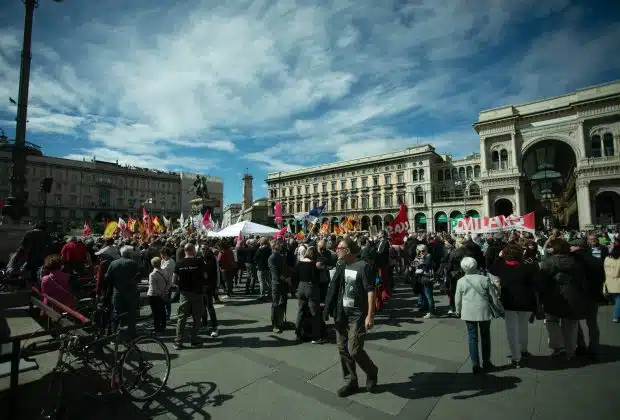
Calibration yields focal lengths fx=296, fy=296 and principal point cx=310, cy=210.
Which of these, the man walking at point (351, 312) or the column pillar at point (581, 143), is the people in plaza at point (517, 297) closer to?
the man walking at point (351, 312)

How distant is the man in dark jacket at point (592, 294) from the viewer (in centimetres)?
492

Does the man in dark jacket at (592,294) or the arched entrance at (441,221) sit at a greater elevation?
the arched entrance at (441,221)

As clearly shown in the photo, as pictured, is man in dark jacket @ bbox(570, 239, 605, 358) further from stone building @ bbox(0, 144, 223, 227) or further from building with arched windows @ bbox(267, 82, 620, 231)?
stone building @ bbox(0, 144, 223, 227)

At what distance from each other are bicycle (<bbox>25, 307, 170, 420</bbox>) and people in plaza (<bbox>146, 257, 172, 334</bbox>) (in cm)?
257

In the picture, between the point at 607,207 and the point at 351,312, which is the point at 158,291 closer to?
the point at 351,312

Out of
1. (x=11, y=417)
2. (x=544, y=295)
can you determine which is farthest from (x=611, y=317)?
(x=11, y=417)

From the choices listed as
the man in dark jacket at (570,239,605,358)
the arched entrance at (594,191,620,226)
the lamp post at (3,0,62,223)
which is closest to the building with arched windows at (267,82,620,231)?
the arched entrance at (594,191,620,226)

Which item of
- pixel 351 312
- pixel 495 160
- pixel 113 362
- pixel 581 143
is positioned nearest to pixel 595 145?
pixel 581 143

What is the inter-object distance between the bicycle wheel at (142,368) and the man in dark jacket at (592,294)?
21.9ft

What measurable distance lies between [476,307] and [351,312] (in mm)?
1953

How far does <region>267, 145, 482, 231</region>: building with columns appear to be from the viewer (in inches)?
2152

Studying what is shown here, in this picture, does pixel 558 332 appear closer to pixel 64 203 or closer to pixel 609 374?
pixel 609 374

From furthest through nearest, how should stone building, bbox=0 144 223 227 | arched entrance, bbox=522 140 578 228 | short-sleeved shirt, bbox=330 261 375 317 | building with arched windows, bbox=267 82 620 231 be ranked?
stone building, bbox=0 144 223 227, arched entrance, bbox=522 140 578 228, building with arched windows, bbox=267 82 620 231, short-sleeved shirt, bbox=330 261 375 317

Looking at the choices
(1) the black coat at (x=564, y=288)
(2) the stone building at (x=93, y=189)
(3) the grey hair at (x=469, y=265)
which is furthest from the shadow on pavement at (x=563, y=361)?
(2) the stone building at (x=93, y=189)
